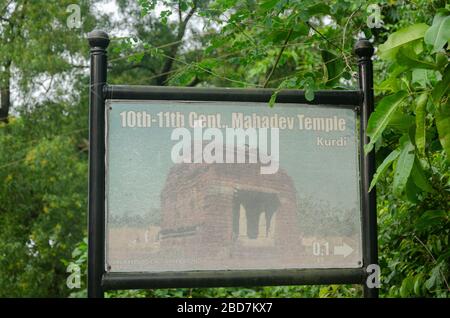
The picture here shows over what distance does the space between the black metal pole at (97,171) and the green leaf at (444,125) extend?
1.26 meters

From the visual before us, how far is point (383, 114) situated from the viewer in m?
2.76

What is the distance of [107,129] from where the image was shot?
301 centimetres

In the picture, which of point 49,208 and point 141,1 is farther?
point 49,208

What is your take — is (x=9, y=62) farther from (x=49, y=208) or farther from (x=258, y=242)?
(x=258, y=242)

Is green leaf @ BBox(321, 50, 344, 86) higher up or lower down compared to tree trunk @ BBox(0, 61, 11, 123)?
lower down

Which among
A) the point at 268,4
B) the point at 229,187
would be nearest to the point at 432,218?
the point at 229,187

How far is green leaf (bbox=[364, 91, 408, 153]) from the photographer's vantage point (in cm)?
→ 272

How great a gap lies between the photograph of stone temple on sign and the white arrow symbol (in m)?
0.18

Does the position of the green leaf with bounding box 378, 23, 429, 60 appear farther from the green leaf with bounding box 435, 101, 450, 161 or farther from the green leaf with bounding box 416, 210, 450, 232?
the green leaf with bounding box 416, 210, 450, 232

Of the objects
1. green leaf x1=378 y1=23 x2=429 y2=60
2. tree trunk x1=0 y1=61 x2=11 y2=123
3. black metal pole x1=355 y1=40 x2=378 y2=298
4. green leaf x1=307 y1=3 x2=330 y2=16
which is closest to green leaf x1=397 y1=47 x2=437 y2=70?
green leaf x1=378 y1=23 x2=429 y2=60

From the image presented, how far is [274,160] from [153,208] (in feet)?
1.74

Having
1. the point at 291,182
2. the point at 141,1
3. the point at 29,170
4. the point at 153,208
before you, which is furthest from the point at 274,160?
the point at 29,170

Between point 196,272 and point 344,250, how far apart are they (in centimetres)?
63

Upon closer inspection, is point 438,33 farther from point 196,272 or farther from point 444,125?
point 196,272
